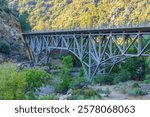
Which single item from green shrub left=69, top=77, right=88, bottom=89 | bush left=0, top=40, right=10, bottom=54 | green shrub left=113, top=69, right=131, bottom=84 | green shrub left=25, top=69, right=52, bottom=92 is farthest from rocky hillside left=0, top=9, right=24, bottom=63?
green shrub left=25, top=69, right=52, bottom=92

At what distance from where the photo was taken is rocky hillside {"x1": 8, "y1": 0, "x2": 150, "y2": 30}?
420 ft

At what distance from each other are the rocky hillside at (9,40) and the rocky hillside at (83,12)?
33.0m

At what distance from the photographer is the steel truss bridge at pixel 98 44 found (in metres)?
38.5

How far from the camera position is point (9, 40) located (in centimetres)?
7494

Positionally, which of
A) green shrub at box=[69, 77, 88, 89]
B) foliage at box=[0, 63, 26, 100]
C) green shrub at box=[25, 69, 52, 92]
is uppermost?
foliage at box=[0, 63, 26, 100]

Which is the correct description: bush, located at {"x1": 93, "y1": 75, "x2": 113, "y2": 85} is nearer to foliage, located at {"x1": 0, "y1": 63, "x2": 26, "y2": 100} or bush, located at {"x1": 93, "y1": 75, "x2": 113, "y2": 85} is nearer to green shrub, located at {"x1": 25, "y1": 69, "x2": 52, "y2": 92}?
green shrub, located at {"x1": 25, "y1": 69, "x2": 52, "y2": 92}

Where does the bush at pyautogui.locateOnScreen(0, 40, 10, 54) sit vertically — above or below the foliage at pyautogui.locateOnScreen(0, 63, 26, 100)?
below

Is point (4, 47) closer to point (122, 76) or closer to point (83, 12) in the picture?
point (122, 76)

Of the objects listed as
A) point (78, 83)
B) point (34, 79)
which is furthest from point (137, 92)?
point (34, 79)

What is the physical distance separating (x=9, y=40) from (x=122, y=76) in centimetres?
3381

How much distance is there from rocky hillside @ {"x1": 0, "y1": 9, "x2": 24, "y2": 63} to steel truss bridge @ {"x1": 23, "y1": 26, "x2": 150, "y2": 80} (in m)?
3.39

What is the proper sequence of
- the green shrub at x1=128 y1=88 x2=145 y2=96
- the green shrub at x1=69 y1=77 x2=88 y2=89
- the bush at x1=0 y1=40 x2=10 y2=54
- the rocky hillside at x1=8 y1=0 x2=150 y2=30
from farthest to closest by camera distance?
1. the rocky hillside at x1=8 y1=0 x2=150 y2=30
2. the bush at x1=0 y1=40 x2=10 y2=54
3. the green shrub at x1=69 y1=77 x2=88 y2=89
4. the green shrub at x1=128 y1=88 x2=145 y2=96

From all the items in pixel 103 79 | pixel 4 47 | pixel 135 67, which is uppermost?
pixel 4 47

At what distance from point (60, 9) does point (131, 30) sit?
134 metres
